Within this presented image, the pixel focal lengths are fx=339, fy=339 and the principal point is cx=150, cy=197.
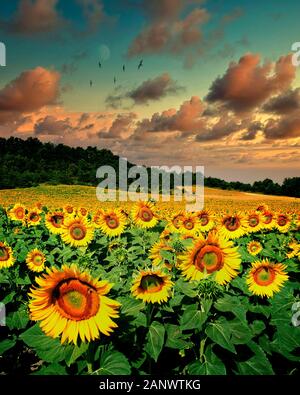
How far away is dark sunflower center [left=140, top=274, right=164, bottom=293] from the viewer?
3.56m

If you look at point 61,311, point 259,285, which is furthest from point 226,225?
point 61,311

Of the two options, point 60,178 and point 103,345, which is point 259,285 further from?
point 60,178

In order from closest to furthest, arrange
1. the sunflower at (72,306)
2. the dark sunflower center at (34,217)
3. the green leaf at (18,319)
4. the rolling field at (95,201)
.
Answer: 1. the sunflower at (72,306)
2. the green leaf at (18,319)
3. the dark sunflower center at (34,217)
4. the rolling field at (95,201)

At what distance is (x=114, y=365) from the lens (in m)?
2.54

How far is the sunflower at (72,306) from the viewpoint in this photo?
2.42m

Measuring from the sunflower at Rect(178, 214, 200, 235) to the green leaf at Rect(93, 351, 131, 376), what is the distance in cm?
538

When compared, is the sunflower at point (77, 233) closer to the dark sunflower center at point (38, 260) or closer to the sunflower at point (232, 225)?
the dark sunflower center at point (38, 260)

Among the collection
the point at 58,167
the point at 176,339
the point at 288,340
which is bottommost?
the point at 288,340

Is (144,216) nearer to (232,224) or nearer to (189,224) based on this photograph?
(189,224)

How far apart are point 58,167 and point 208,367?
8058cm

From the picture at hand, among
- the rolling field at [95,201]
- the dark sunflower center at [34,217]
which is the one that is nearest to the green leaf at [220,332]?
the dark sunflower center at [34,217]

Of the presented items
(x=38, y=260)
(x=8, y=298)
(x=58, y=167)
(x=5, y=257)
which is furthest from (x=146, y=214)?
(x=58, y=167)

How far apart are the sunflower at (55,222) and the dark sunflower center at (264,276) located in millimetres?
5704

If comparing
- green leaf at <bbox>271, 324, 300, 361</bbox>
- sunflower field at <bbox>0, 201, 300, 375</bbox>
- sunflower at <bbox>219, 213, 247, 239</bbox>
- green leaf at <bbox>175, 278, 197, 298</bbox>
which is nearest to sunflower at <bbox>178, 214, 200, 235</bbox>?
sunflower at <bbox>219, 213, 247, 239</bbox>
